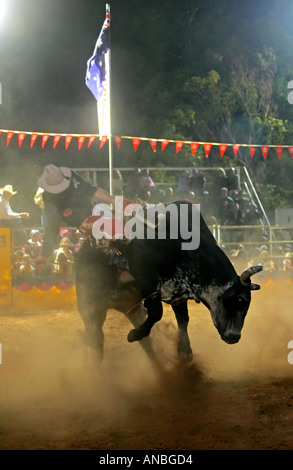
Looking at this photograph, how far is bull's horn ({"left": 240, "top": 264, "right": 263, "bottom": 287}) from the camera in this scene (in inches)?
185

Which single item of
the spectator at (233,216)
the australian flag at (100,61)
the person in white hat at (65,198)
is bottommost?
the person in white hat at (65,198)

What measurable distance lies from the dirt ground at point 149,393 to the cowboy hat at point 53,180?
1984mm

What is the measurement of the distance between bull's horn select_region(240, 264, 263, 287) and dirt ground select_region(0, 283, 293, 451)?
3.56 feet

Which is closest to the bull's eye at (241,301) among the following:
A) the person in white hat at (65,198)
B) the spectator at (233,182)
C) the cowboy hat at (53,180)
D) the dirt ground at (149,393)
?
the dirt ground at (149,393)

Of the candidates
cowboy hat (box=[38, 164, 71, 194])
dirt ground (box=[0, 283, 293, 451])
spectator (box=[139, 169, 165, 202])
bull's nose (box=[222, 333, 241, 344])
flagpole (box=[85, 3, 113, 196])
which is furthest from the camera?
spectator (box=[139, 169, 165, 202])

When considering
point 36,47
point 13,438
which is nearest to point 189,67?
point 36,47

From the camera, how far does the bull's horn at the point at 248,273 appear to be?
4695 millimetres

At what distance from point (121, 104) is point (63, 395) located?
800 inches

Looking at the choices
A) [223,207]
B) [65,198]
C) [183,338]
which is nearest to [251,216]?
[223,207]

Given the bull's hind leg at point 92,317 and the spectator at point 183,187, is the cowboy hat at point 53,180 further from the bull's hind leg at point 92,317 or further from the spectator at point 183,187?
the spectator at point 183,187

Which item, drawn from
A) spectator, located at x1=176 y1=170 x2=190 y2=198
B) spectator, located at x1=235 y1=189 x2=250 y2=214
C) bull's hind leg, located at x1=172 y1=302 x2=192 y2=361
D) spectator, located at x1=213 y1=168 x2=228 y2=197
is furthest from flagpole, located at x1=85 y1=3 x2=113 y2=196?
bull's hind leg, located at x1=172 y1=302 x2=192 y2=361

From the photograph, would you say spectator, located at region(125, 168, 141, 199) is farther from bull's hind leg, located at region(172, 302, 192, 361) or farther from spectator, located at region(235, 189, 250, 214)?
bull's hind leg, located at region(172, 302, 192, 361)

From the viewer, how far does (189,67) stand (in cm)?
2494
